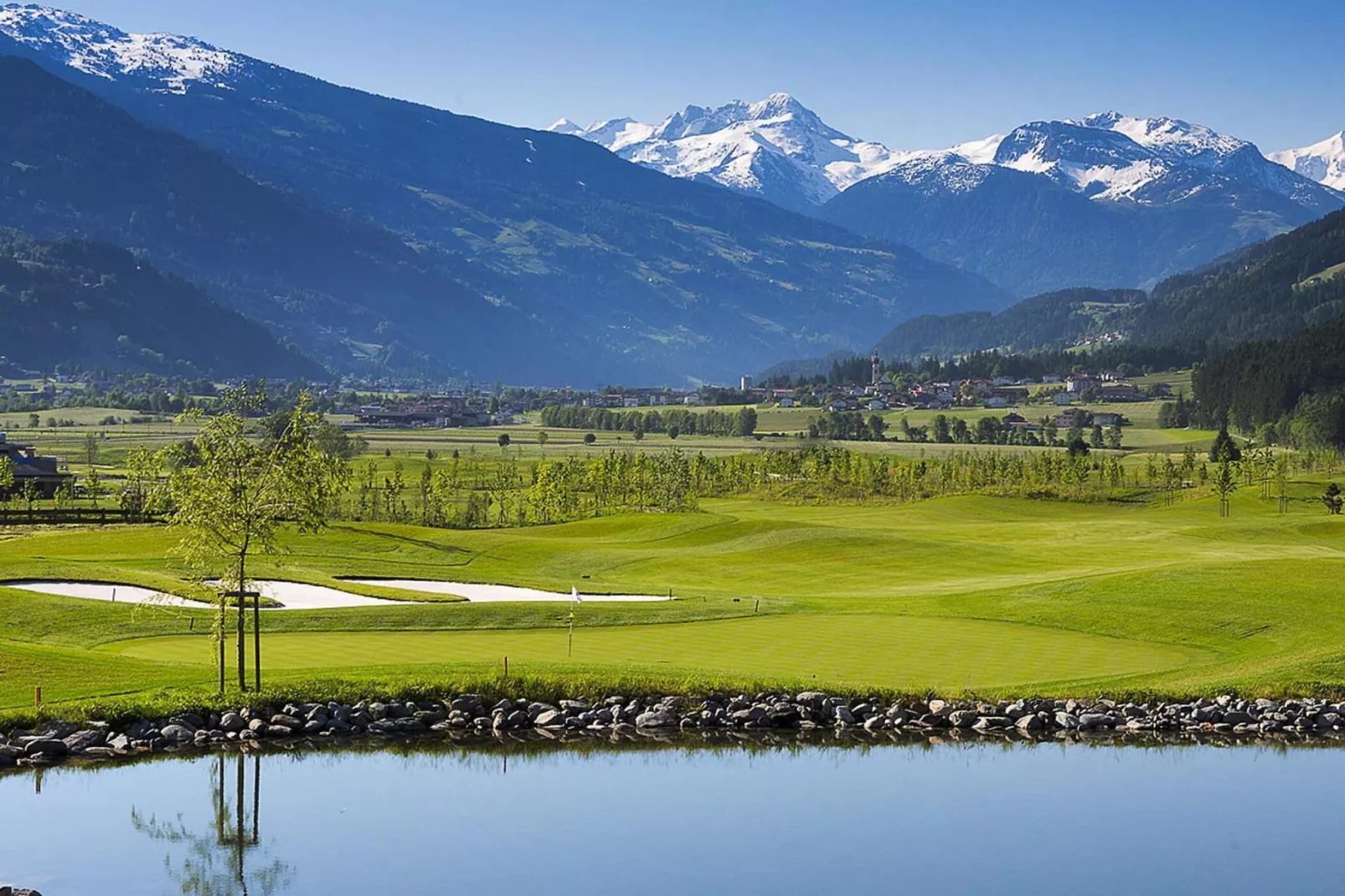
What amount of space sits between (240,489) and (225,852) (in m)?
10.2

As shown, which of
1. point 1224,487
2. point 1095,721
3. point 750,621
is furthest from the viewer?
point 1224,487

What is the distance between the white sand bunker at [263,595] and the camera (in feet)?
177

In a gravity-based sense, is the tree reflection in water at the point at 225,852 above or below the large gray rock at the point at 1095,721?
below

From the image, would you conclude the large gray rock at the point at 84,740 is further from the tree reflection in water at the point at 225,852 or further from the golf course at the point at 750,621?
the tree reflection in water at the point at 225,852

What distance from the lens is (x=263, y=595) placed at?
55.8 m

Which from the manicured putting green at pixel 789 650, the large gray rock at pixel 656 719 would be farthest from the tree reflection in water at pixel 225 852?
the manicured putting green at pixel 789 650

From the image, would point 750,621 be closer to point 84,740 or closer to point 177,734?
point 177,734

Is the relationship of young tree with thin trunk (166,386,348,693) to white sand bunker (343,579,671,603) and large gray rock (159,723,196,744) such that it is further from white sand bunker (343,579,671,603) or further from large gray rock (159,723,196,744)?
white sand bunker (343,579,671,603)

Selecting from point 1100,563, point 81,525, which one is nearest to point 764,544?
point 1100,563

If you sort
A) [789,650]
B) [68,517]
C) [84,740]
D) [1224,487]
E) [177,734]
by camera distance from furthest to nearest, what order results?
[1224,487]
[68,517]
[789,650]
[177,734]
[84,740]

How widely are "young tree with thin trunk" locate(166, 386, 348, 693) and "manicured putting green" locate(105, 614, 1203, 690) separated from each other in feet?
17.6

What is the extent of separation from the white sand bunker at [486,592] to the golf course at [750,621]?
99cm

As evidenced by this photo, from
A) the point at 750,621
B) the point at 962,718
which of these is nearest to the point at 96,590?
the point at 750,621

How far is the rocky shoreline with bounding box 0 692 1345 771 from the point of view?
33312 millimetres
